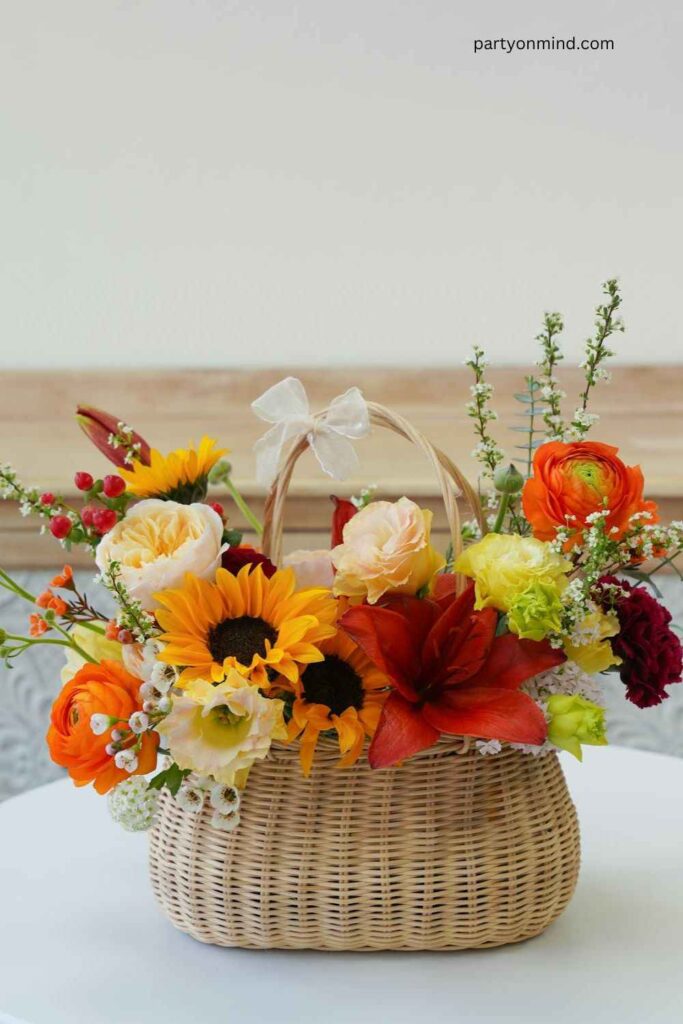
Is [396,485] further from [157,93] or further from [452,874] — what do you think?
[452,874]

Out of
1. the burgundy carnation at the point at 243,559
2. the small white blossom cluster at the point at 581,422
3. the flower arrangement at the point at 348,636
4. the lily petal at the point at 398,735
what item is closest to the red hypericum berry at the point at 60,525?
the flower arrangement at the point at 348,636

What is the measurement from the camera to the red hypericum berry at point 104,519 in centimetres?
76

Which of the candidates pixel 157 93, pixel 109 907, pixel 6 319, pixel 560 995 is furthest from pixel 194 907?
pixel 157 93

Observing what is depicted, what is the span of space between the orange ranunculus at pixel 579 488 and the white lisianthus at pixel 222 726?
0.21 m

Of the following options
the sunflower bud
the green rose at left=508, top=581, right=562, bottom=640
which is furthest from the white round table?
the sunflower bud

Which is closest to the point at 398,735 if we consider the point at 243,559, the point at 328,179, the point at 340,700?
the point at 340,700

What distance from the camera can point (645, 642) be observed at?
30.9 inches

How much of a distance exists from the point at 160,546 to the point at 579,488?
0.89 ft

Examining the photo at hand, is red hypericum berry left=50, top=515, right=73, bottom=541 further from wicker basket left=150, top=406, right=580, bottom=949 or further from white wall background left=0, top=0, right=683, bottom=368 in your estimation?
white wall background left=0, top=0, right=683, bottom=368

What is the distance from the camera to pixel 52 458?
69.6 inches

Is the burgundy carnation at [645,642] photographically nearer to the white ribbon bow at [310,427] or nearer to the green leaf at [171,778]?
the white ribbon bow at [310,427]

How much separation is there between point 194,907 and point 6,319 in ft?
4.20

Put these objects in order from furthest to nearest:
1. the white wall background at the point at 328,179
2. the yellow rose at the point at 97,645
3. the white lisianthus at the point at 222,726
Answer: the white wall background at the point at 328,179 → the yellow rose at the point at 97,645 → the white lisianthus at the point at 222,726

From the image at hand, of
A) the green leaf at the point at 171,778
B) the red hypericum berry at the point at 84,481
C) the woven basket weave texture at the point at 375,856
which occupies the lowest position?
the woven basket weave texture at the point at 375,856
